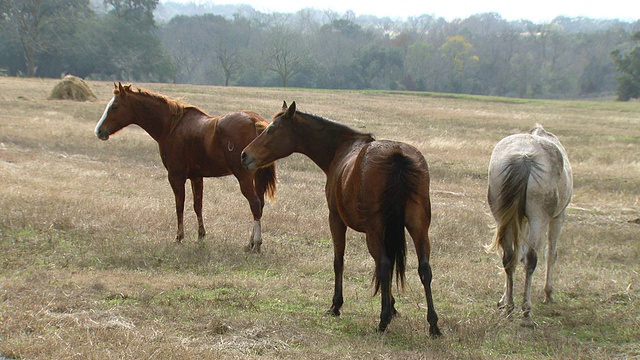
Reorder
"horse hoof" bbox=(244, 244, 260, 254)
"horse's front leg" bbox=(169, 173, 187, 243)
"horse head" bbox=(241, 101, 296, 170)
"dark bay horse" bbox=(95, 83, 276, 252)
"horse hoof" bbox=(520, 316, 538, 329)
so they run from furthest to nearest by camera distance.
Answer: "horse's front leg" bbox=(169, 173, 187, 243) → "dark bay horse" bbox=(95, 83, 276, 252) → "horse hoof" bbox=(244, 244, 260, 254) → "horse head" bbox=(241, 101, 296, 170) → "horse hoof" bbox=(520, 316, 538, 329)

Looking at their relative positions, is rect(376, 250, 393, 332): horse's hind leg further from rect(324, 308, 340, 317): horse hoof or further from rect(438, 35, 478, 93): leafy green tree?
rect(438, 35, 478, 93): leafy green tree

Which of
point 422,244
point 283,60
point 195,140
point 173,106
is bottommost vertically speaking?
point 422,244

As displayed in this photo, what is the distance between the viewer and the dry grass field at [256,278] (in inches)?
205

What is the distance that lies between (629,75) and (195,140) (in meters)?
63.0

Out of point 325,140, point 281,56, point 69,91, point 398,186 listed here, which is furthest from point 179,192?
point 281,56

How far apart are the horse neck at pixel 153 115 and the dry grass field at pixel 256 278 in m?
1.50

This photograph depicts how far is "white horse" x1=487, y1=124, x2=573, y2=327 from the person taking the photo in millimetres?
6449

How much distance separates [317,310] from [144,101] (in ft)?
17.4

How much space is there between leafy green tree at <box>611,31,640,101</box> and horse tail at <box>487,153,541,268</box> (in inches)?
2444

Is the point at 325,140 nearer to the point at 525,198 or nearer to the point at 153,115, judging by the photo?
the point at 525,198

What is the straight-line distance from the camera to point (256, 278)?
297 inches

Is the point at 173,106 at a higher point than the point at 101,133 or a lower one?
higher

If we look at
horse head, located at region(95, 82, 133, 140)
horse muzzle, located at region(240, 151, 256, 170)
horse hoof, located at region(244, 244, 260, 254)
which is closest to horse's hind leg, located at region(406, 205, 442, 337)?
horse muzzle, located at region(240, 151, 256, 170)

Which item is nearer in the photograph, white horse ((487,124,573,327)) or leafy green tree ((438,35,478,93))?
white horse ((487,124,573,327))
